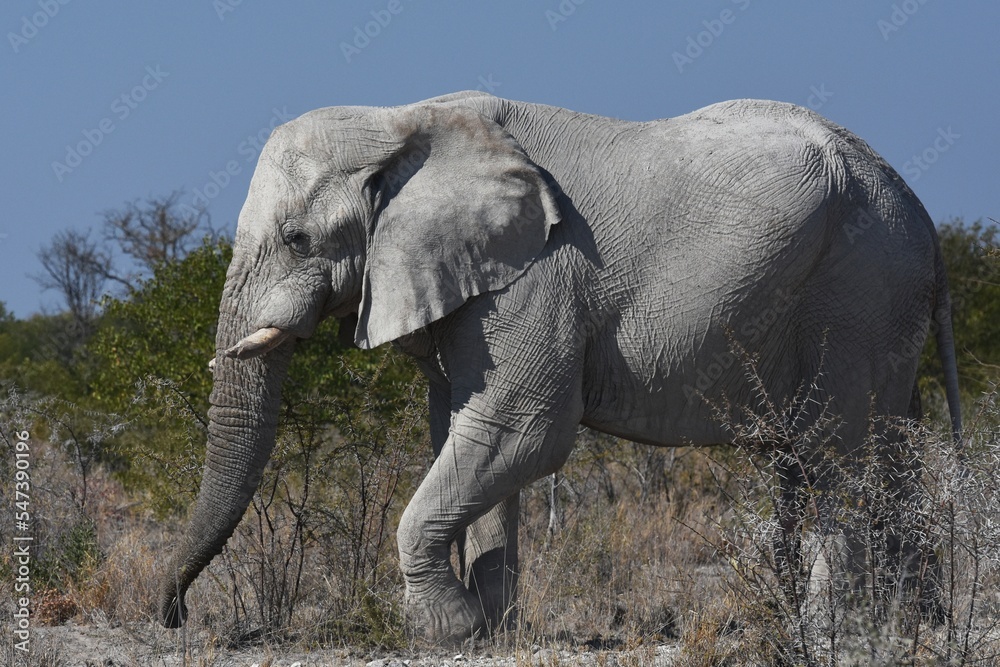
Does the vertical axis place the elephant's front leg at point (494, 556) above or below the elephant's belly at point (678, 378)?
below

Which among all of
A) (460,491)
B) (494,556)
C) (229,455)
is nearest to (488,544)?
(494,556)

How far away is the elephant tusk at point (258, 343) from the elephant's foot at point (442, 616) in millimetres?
1248

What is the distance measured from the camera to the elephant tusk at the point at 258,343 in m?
5.68

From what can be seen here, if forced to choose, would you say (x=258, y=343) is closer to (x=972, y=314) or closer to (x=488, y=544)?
(x=488, y=544)

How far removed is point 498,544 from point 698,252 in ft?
5.81

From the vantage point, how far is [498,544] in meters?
6.39

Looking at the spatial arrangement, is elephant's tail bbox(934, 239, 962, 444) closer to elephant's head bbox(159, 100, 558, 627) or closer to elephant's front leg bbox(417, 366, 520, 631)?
elephant's head bbox(159, 100, 558, 627)

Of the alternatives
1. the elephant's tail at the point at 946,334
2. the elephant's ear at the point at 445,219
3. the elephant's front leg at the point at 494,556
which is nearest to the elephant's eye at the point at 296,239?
the elephant's ear at the point at 445,219

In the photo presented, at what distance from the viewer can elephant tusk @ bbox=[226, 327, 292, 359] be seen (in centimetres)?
568

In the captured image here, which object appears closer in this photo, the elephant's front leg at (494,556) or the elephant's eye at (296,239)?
the elephant's eye at (296,239)

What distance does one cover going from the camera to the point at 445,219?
568 centimetres

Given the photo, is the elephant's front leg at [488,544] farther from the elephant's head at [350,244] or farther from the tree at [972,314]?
the tree at [972,314]

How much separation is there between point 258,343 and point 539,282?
1.25 metres

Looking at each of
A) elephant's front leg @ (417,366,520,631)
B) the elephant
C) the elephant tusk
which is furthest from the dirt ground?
the elephant tusk
